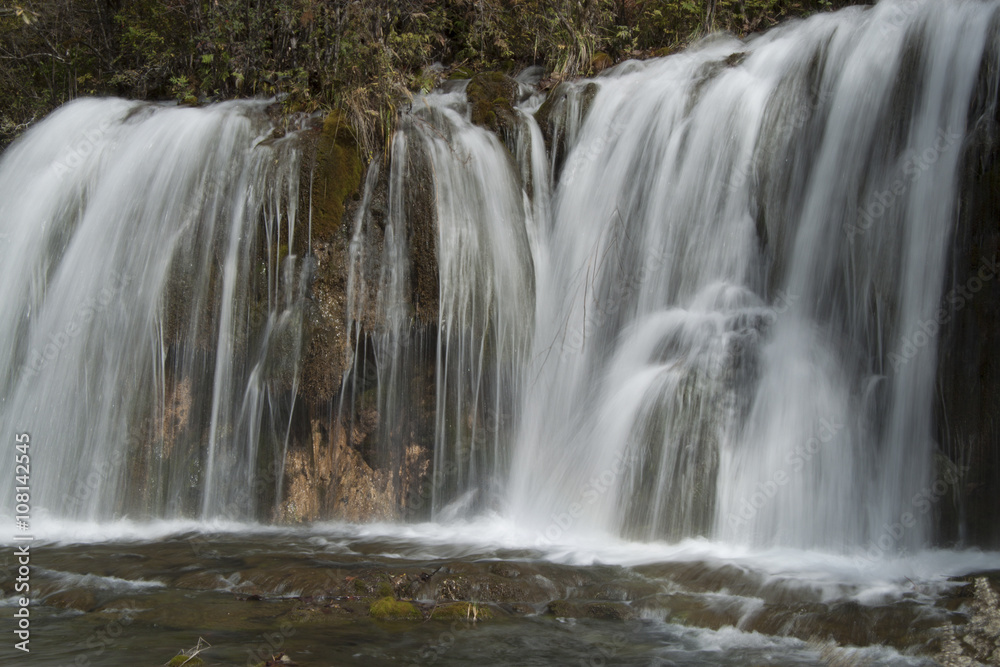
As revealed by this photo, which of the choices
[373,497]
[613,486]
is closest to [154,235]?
[373,497]

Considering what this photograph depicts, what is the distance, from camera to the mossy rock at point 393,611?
4953 millimetres

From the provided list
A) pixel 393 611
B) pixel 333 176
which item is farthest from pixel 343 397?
pixel 393 611

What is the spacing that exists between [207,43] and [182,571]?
26.8ft

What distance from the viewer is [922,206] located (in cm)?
627

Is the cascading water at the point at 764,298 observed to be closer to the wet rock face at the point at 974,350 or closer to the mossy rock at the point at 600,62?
the wet rock face at the point at 974,350

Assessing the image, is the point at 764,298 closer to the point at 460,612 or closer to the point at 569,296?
the point at 569,296

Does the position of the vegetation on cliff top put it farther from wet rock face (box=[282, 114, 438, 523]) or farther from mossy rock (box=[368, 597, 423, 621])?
mossy rock (box=[368, 597, 423, 621])

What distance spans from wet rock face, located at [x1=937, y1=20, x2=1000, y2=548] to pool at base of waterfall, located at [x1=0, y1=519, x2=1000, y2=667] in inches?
13.1

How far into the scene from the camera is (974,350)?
5785 mm

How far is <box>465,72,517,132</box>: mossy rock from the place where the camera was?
913 cm

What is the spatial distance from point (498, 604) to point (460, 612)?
0.28m

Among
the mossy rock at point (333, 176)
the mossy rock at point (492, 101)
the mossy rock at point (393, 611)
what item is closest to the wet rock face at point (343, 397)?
the mossy rock at point (333, 176)

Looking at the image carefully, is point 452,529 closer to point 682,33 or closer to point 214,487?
point 214,487

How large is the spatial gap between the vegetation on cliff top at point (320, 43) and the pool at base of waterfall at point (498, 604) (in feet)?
14.2
